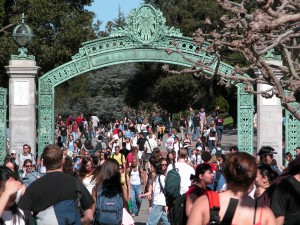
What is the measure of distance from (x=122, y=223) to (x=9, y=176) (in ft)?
13.4

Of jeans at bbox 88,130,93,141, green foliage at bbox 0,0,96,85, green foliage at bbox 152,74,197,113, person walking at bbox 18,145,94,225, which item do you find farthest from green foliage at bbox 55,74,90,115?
person walking at bbox 18,145,94,225

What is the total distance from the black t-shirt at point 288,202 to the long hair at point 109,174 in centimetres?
362

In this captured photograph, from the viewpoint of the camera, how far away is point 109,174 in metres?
10.6

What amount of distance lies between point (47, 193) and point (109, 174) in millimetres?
2250

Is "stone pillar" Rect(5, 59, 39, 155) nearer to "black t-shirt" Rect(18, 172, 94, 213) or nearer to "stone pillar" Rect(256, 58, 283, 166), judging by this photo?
"stone pillar" Rect(256, 58, 283, 166)

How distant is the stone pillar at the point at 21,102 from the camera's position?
2334cm

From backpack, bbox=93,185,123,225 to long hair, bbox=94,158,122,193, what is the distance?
2.3 inches

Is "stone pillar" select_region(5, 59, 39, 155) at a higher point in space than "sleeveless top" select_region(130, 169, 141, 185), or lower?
higher

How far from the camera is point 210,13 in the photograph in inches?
2224

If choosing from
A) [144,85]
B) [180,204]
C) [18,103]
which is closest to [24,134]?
[18,103]

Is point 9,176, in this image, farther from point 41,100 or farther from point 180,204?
point 41,100

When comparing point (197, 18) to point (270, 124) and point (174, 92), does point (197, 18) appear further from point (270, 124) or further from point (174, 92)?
point (270, 124)

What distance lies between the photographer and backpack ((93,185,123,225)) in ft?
35.0

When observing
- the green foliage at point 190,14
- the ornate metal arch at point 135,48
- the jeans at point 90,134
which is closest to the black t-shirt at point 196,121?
the jeans at point 90,134
